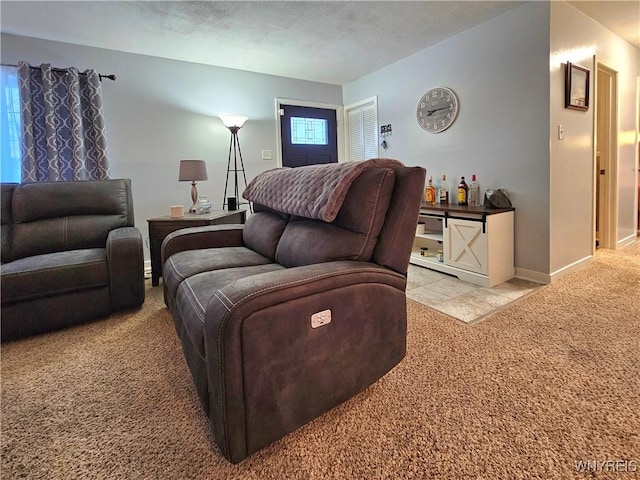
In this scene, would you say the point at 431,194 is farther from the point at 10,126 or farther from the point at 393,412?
the point at 10,126

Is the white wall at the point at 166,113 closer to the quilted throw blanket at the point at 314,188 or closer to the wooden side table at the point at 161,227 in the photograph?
the wooden side table at the point at 161,227

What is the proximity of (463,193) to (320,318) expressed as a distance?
8.57ft

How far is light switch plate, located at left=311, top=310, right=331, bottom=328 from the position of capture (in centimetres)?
116

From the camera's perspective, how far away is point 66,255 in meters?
2.31

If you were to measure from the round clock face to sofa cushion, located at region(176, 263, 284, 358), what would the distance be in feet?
8.23

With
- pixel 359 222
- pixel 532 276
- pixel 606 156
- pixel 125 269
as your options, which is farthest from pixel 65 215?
pixel 606 156

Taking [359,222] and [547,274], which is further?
[547,274]

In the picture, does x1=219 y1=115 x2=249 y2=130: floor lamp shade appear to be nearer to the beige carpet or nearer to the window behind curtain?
the window behind curtain

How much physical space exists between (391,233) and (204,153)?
3.10 meters

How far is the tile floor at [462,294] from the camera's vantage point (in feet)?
7.77

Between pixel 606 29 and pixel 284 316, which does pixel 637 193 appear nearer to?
pixel 606 29

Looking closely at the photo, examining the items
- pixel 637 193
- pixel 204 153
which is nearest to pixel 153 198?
pixel 204 153

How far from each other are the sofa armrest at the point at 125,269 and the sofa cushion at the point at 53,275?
58mm

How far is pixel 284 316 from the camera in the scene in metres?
1.09
